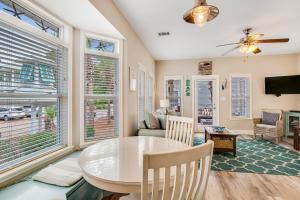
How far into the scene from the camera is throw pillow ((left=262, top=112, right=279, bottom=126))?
16.4 feet

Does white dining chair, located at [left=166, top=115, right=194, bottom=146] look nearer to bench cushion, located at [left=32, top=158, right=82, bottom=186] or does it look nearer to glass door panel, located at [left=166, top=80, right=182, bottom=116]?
bench cushion, located at [left=32, top=158, right=82, bottom=186]

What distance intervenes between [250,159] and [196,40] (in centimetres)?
298

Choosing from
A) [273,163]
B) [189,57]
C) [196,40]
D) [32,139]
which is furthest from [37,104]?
[189,57]

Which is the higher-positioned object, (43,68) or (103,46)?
(103,46)

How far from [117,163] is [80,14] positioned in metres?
1.99

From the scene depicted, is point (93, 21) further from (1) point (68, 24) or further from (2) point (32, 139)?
(2) point (32, 139)

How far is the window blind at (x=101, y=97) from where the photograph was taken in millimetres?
2832

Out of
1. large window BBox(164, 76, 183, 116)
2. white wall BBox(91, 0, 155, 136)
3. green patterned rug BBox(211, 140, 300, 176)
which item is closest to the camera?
white wall BBox(91, 0, 155, 136)

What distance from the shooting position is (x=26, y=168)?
1.78 m

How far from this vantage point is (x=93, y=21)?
245cm

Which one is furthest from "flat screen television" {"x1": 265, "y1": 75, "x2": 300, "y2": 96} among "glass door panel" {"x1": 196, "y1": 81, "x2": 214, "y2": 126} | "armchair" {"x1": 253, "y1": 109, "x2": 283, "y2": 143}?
"glass door panel" {"x1": 196, "y1": 81, "x2": 214, "y2": 126}

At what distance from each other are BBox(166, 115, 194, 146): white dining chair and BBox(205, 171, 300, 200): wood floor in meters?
0.83

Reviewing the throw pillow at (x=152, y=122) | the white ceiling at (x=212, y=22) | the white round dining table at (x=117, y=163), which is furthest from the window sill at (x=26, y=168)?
the white ceiling at (x=212, y=22)

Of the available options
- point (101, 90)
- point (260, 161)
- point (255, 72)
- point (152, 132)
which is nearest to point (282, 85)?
point (255, 72)
